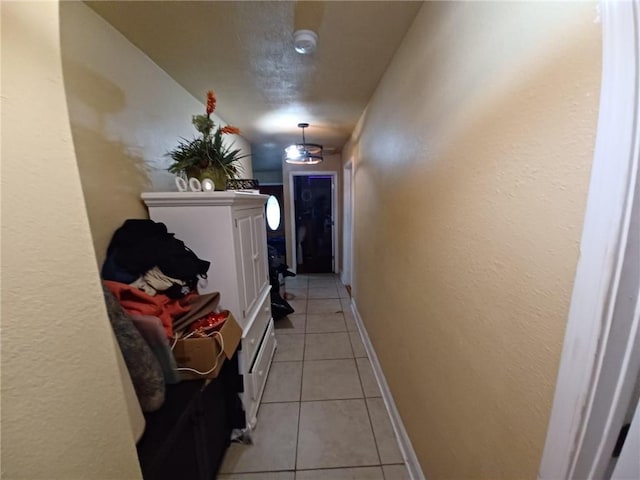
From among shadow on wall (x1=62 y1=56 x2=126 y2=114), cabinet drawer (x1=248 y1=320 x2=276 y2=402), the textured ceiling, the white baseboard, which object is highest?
the textured ceiling

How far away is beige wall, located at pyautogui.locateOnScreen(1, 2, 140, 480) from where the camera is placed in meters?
0.39

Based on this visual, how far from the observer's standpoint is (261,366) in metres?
1.86

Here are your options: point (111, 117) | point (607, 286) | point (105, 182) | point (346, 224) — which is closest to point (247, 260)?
point (105, 182)

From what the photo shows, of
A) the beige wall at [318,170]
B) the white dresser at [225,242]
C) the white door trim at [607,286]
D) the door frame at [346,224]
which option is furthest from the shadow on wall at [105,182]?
the beige wall at [318,170]

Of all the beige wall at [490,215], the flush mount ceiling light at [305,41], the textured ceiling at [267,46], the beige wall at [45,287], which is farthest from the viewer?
the flush mount ceiling light at [305,41]

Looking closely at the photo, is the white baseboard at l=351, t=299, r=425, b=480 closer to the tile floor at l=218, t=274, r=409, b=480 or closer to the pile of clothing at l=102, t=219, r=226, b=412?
the tile floor at l=218, t=274, r=409, b=480

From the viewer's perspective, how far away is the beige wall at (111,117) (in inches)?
41.9

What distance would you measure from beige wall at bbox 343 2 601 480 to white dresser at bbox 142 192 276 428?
98 centimetres

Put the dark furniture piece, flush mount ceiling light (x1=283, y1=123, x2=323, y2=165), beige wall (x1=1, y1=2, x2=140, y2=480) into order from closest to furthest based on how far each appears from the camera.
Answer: beige wall (x1=1, y1=2, x2=140, y2=480)
the dark furniture piece
flush mount ceiling light (x1=283, y1=123, x2=323, y2=165)

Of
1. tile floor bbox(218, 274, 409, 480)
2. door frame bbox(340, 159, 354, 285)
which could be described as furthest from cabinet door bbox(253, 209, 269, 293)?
door frame bbox(340, 159, 354, 285)

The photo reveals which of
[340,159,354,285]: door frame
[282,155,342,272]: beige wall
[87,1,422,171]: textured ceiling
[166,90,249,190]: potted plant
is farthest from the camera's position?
[282,155,342,272]: beige wall

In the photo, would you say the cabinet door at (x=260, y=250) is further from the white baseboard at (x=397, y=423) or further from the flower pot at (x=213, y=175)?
the white baseboard at (x=397, y=423)

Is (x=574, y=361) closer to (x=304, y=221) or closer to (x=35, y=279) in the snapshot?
(x=35, y=279)

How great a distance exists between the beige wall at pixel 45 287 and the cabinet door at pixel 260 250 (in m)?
1.34
